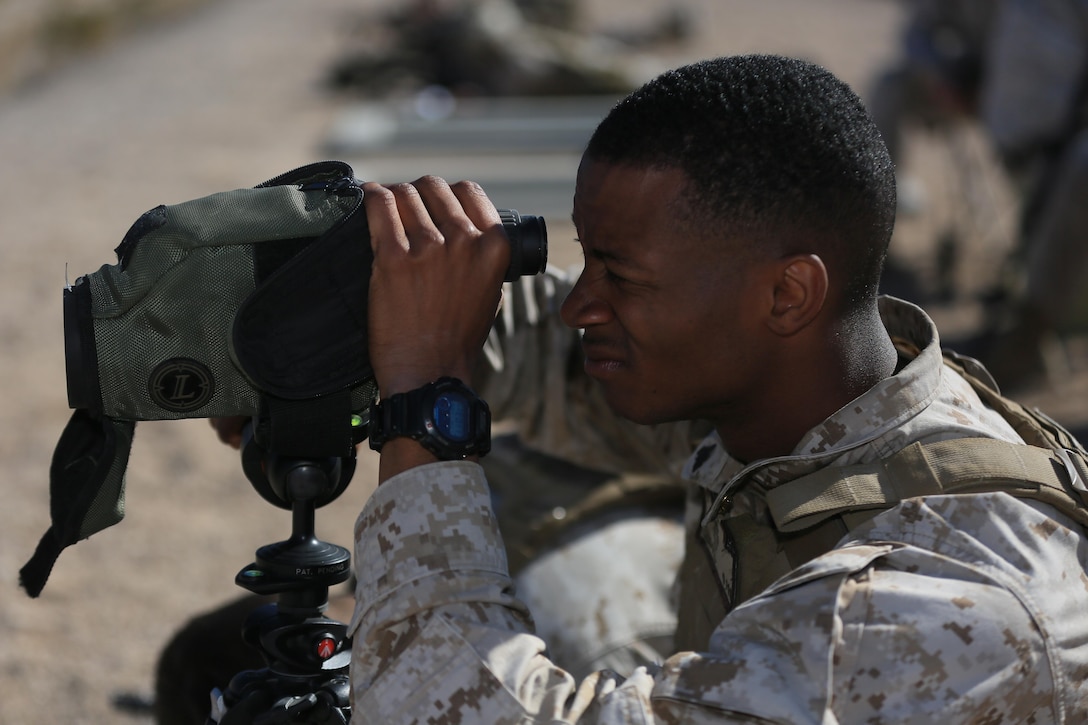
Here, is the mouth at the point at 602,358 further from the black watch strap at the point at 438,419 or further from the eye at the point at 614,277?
the black watch strap at the point at 438,419

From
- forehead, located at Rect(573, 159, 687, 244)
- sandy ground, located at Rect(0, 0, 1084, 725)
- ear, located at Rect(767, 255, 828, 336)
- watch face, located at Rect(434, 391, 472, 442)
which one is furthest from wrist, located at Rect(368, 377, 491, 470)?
sandy ground, located at Rect(0, 0, 1084, 725)

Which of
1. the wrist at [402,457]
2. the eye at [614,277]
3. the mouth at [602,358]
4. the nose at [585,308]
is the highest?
the eye at [614,277]

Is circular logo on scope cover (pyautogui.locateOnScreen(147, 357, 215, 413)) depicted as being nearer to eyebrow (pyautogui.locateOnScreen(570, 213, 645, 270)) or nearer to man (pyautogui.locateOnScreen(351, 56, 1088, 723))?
man (pyautogui.locateOnScreen(351, 56, 1088, 723))

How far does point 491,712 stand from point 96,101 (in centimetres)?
1215

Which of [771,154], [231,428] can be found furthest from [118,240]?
[771,154]

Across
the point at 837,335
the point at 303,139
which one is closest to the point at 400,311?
the point at 837,335

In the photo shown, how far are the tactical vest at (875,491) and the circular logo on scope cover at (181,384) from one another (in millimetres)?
758

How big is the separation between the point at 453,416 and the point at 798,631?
0.49 meters

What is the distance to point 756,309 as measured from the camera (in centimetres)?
158

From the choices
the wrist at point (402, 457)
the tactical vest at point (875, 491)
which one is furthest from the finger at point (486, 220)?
the tactical vest at point (875, 491)

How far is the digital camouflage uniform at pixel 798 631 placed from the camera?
4.24 feet

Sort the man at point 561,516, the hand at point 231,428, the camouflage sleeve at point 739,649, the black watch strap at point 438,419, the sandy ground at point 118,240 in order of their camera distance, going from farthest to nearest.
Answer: the sandy ground at point 118,240 < the man at point 561,516 < the hand at point 231,428 < the black watch strap at point 438,419 < the camouflage sleeve at point 739,649

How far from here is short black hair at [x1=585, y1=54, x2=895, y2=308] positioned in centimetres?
153

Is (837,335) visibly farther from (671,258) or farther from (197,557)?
(197,557)
